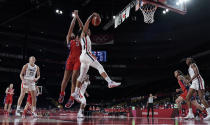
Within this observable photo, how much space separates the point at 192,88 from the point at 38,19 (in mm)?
20533

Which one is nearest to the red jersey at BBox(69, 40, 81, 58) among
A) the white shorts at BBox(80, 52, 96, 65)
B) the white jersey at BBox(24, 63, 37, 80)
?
the white shorts at BBox(80, 52, 96, 65)

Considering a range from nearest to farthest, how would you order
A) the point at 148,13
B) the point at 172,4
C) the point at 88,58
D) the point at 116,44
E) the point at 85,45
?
the point at 88,58, the point at 85,45, the point at 172,4, the point at 148,13, the point at 116,44

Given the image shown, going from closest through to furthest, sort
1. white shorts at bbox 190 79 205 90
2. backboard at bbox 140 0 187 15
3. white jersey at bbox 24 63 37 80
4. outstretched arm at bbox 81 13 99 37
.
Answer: outstretched arm at bbox 81 13 99 37 → white shorts at bbox 190 79 205 90 → white jersey at bbox 24 63 37 80 → backboard at bbox 140 0 187 15

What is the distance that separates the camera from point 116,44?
26312 mm

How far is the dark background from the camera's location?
18406 mm

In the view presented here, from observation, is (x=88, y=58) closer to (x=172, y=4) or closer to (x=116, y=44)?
(x=172, y=4)

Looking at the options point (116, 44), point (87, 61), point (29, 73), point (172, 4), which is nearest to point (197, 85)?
point (87, 61)

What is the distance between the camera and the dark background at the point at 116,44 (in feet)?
60.4

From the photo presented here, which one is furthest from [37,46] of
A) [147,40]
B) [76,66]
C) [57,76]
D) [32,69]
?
[76,66]

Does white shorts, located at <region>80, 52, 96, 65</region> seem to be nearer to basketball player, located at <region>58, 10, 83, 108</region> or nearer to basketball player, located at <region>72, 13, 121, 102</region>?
basketball player, located at <region>72, 13, 121, 102</region>

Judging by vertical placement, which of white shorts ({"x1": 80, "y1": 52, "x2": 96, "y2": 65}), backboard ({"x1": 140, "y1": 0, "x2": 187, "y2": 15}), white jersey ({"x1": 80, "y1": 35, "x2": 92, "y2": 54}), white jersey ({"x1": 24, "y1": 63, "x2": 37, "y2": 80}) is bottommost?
white jersey ({"x1": 24, "y1": 63, "x2": 37, "y2": 80})

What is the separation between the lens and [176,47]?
22172 mm

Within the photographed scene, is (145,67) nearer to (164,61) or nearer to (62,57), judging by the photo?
(164,61)

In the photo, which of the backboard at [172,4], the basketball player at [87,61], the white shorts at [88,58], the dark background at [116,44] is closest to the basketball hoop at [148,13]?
the backboard at [172,4]
